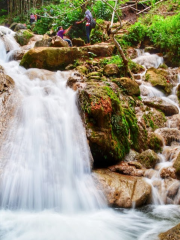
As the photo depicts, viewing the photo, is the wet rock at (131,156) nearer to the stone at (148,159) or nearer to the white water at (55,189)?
the stone at (148,159)

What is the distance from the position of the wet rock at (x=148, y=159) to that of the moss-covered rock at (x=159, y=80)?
4.18 meters

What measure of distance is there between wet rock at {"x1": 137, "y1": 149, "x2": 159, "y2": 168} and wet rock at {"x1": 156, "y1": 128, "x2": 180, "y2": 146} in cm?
125

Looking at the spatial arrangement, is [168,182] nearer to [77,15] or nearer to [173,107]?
[173,107]

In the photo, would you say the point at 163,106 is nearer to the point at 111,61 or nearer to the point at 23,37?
the point at 111,61

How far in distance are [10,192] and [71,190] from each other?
1128mm

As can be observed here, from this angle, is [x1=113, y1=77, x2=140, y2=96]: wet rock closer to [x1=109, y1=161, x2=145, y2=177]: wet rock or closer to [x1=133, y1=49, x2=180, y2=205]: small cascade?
[x1=133, y1=49, x2=180, y2=205]: small cascade

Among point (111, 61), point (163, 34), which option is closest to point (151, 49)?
point (163, 34)

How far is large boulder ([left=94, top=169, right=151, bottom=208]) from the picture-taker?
4.05 m

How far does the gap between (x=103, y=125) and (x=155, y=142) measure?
2.10 m

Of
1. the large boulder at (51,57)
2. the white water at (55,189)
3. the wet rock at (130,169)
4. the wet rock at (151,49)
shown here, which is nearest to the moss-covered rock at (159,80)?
the large boulder at (51,57)

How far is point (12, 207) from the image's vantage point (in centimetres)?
362

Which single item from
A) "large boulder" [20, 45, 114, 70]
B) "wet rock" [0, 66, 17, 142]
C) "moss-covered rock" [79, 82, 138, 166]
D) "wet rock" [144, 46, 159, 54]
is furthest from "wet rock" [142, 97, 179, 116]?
"wet rock" [144, 46, 159, 54]

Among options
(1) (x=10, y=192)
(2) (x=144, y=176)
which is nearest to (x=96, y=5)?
(2) (x=144, y=176)

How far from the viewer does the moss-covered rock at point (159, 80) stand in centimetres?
885
